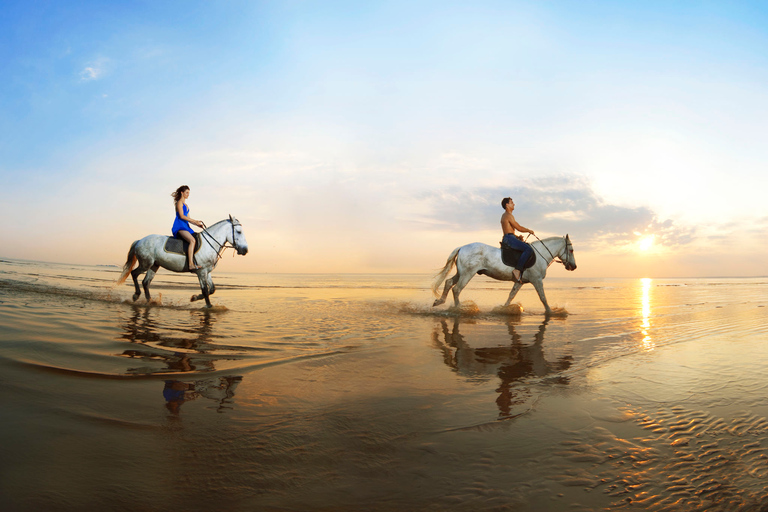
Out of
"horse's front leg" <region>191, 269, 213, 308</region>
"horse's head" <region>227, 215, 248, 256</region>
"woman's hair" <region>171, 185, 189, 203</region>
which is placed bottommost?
"horse's front leg" <region>191, 269, 213, 308</region>

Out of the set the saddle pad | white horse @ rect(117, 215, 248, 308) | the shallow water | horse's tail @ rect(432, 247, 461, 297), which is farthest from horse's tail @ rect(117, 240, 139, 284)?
the saddle pad

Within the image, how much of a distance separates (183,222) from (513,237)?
9.56 metres

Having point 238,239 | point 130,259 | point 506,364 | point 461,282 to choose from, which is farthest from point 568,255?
point 130,259

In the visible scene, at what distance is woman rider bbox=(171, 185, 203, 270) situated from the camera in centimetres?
1061

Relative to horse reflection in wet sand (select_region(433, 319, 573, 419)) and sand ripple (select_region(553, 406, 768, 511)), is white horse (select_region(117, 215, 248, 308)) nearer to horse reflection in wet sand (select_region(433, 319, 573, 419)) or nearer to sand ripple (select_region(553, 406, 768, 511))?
horse reflection in wet sand (select_region(433, 319, 573, 419))

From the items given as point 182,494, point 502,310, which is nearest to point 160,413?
point 182,494

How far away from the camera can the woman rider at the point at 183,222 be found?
10609 mm

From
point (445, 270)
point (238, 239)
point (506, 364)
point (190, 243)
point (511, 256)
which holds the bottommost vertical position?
point (506, 364)

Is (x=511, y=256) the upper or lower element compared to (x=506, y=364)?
upper

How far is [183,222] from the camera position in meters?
10.9

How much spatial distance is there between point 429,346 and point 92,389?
14.0 feet

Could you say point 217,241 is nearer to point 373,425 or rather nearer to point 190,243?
point 190,243

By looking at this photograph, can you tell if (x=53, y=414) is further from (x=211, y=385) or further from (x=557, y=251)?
(x=557, y=251)

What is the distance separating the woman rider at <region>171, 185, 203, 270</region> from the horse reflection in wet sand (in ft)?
25.2
